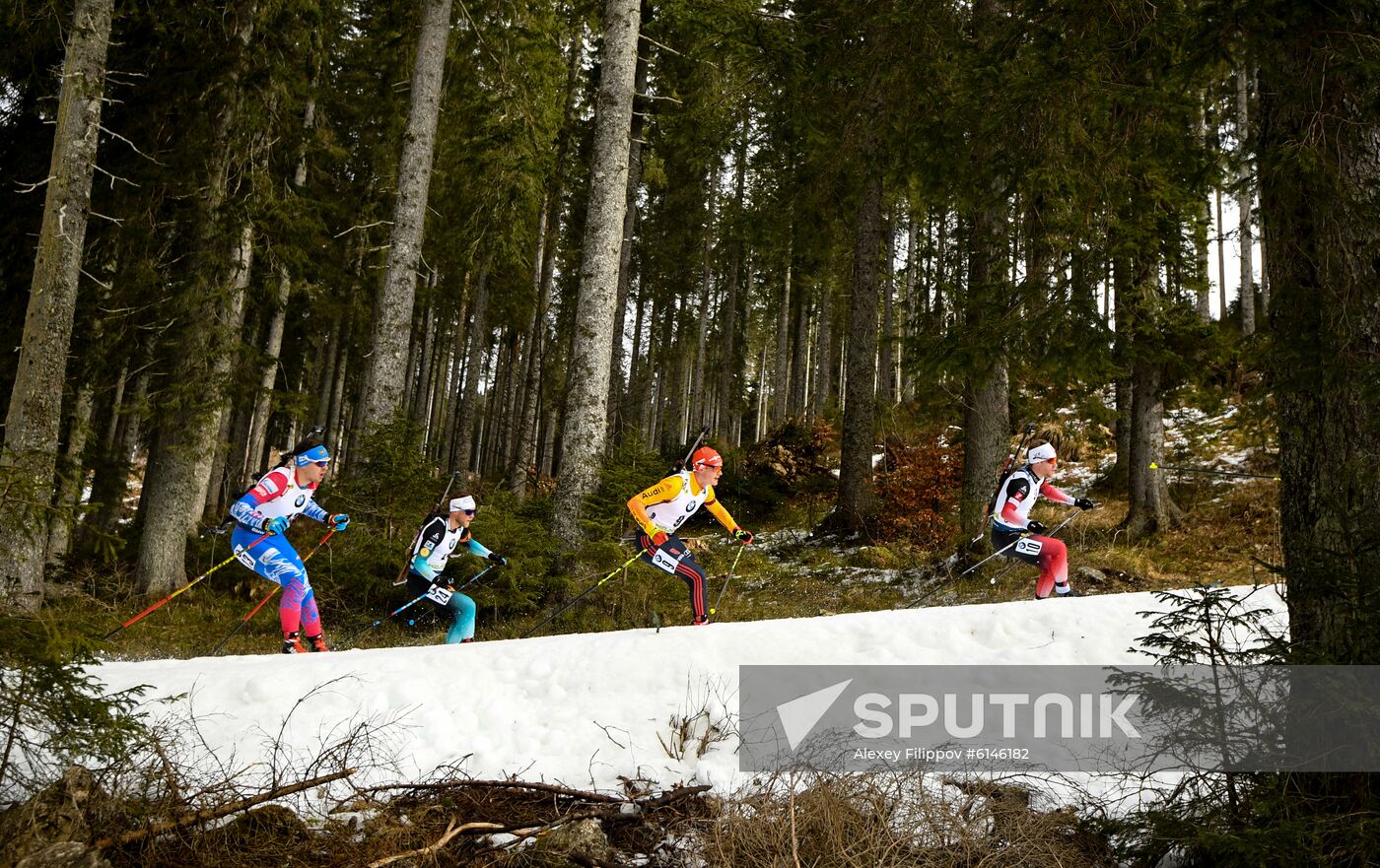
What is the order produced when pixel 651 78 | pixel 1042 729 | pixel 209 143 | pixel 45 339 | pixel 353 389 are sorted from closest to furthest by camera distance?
pixel 1042 729 < pixel 45 339 < pixel 209 143 < pixel 651 78 < pixel 353 389

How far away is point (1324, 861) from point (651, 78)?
21106 mm

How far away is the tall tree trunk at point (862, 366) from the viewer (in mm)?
14461

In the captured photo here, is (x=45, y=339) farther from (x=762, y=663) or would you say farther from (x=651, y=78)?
(x=651, y=78)

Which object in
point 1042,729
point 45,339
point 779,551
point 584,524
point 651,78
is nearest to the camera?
point 1042,729

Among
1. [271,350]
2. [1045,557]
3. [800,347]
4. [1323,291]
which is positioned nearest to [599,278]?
[1045,557]

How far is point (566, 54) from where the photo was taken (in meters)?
21.8

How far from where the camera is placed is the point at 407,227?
1188 cm

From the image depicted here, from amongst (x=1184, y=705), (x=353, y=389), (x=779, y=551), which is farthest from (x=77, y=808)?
(x=353, y=389)

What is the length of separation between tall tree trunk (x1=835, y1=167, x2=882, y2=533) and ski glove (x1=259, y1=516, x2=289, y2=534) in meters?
9.54

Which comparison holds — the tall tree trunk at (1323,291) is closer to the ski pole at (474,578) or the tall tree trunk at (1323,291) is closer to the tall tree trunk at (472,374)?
the ski pole at (474,578)

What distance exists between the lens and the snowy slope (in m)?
5.00

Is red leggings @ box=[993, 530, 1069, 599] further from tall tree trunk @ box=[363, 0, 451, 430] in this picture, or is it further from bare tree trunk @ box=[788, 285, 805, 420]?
bare tree trunk @ box=[788, 285, 805, 420]

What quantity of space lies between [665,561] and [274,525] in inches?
156

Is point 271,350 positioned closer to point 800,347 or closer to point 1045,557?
point 1045,557
